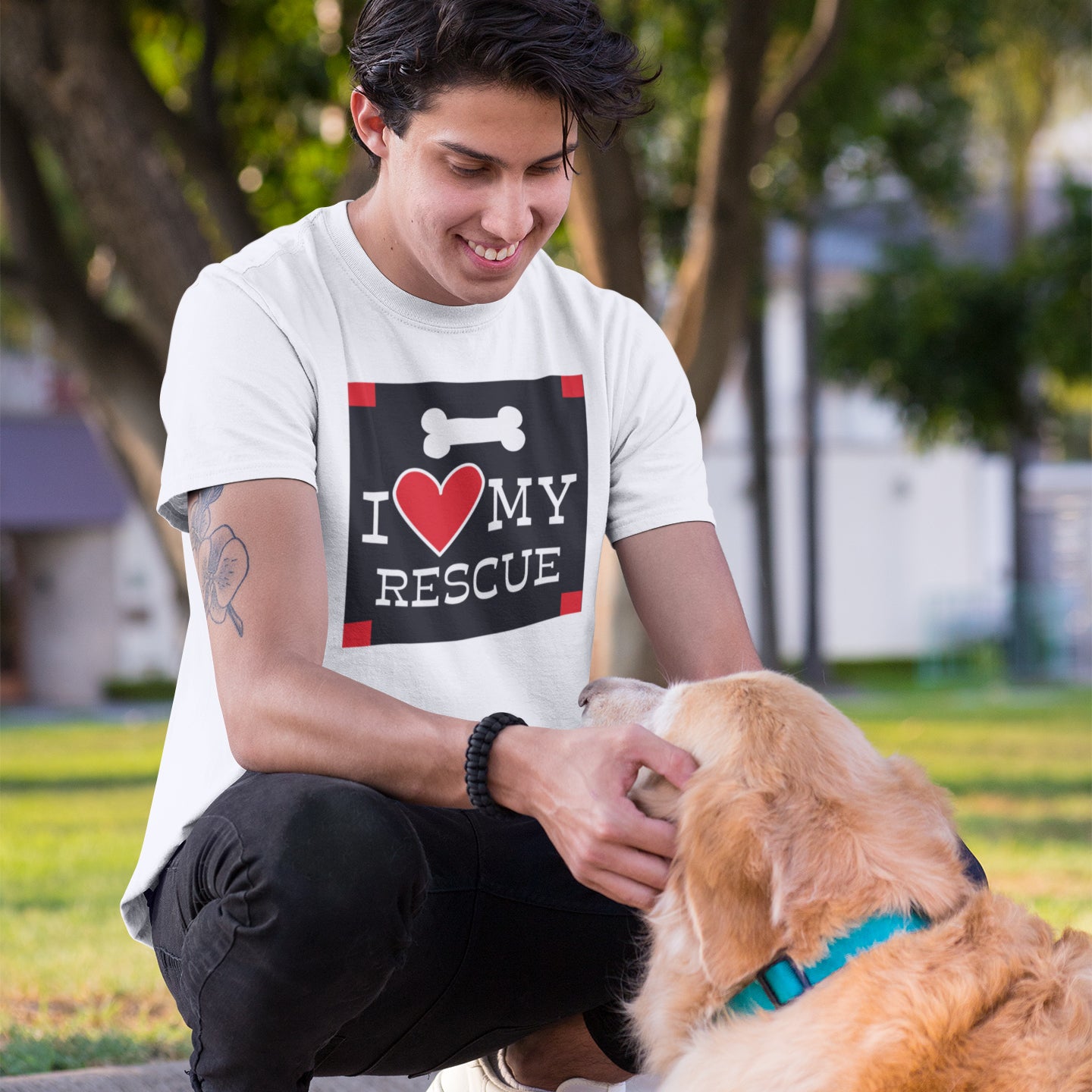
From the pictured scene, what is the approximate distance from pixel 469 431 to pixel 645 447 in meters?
0.48

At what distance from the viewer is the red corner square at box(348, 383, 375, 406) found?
2.72 meters

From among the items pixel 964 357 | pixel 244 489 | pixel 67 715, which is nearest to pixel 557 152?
pixel 244 489

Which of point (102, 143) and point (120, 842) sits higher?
point (102, 143)

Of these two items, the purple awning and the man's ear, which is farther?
the purple awning

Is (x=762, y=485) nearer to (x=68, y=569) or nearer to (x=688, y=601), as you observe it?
(x=68, y=569)

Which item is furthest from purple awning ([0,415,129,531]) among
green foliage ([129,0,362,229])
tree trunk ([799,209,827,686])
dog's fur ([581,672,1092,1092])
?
dog's fur ([581,672,1092,1092])

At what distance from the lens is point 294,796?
7.48 feet

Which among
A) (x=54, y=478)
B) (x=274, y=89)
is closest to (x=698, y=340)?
(x=274, y=89)

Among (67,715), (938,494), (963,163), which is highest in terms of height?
(963,163)

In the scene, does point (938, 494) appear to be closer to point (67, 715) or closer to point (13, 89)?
point (67, 715)

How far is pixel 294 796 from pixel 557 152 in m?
1.32

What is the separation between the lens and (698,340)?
7898 millimetres

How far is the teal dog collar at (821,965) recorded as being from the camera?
214 cm

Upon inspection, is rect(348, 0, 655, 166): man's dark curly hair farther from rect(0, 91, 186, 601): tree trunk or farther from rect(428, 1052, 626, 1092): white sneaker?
rect(0, 91, 186, 601): tree trunk
